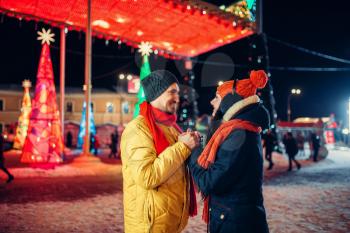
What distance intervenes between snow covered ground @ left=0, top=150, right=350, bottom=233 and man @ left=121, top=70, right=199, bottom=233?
3.78m

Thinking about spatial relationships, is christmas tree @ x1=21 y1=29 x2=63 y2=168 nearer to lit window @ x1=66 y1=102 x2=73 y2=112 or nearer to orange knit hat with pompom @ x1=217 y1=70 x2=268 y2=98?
orange knit hat with pompom @ x1=217 y1=70 x2=268 y2=98

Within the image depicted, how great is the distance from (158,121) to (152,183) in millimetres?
526

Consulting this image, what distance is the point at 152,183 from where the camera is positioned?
85.7 inches

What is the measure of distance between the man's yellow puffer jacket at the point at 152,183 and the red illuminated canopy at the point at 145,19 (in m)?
11.7

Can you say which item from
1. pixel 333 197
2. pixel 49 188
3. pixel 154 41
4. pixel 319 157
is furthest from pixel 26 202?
pixel 319 157

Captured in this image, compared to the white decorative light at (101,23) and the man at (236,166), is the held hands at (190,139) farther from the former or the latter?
the white decorative light at (101,23)

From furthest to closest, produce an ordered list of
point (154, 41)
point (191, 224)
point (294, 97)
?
1. point (294, 97)
2. point (154, 41)
3. point (191, 224)

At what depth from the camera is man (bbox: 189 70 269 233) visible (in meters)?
2.51

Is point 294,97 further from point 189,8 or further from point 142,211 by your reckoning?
point 142,211

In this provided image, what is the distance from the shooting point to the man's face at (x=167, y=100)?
2.51m

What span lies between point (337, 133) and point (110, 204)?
1517 inches

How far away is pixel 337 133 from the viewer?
39.9 meters

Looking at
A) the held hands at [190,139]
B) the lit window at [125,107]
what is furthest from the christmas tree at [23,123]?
the held hands at [190,139]

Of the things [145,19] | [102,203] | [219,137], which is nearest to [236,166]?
[219,137]
